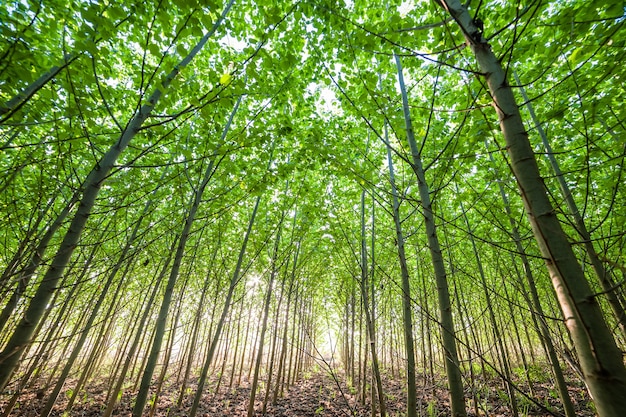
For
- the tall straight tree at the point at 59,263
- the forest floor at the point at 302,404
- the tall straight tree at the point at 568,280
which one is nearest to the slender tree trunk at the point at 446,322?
the tall straight tree at the point at 568,280

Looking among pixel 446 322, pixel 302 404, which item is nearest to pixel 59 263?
pixel 446 322

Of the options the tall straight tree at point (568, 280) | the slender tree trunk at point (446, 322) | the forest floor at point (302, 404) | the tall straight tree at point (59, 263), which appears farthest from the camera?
the forest floor at point (302, 404)

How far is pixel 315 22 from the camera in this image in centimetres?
322

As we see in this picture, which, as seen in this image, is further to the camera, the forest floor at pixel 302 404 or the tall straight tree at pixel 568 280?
the forest floor at pixel 302 404

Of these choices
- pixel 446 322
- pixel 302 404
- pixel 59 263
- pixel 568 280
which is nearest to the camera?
pixel 568 280

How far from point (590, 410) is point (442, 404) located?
366cm

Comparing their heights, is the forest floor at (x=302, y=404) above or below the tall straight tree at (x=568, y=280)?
below

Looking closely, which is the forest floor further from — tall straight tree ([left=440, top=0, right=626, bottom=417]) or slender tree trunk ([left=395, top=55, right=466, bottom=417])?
tall straight tree ([left=440, top=0, right=626, bottom=417])

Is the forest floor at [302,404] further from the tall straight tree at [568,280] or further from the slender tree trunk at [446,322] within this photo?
the tall straight tree at [568,280]

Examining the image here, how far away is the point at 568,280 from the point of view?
1.10m

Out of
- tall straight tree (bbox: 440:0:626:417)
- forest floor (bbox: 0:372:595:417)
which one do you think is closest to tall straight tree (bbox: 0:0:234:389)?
tall straight tree (bbox: 440:0:626:417)

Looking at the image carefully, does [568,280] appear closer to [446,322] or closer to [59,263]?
[446,322]

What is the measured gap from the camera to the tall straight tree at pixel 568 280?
37.5 inches

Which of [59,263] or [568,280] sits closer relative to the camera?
[568,280]
